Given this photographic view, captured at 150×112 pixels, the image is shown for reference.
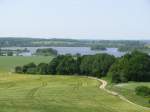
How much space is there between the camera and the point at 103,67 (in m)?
118

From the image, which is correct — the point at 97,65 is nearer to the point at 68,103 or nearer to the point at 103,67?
the point at 103,67

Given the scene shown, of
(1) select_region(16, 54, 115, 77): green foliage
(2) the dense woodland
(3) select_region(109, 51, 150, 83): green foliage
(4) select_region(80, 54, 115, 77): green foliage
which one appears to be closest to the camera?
(3) select_region(109, 51, 150, 83): green foliage

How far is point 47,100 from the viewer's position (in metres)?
57.9

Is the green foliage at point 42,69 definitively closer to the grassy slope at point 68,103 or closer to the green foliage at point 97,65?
the green foliage at point 97,65

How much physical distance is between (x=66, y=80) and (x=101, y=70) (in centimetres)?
1922

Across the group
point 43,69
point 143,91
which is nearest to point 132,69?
point 43,69

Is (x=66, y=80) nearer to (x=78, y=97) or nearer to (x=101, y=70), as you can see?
(x=101, y=70)

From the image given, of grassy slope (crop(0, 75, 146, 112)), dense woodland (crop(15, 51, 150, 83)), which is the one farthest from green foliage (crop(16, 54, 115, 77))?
grassy slope (crop(0, 75, 146, 112))

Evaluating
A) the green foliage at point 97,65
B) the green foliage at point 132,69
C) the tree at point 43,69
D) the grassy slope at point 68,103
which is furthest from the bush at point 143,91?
the tree at point 43,69

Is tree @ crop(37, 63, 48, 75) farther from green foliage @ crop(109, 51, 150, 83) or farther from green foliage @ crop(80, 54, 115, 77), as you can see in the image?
green foliage @ crop(109, 51, 150, 83)

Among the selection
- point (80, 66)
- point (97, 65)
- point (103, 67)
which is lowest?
point (80, 66)

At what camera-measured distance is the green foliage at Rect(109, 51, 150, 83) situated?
103 m

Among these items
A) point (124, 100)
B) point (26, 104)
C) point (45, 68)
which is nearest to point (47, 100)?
point (26, 104)

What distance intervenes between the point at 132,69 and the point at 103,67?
47.6 ft
